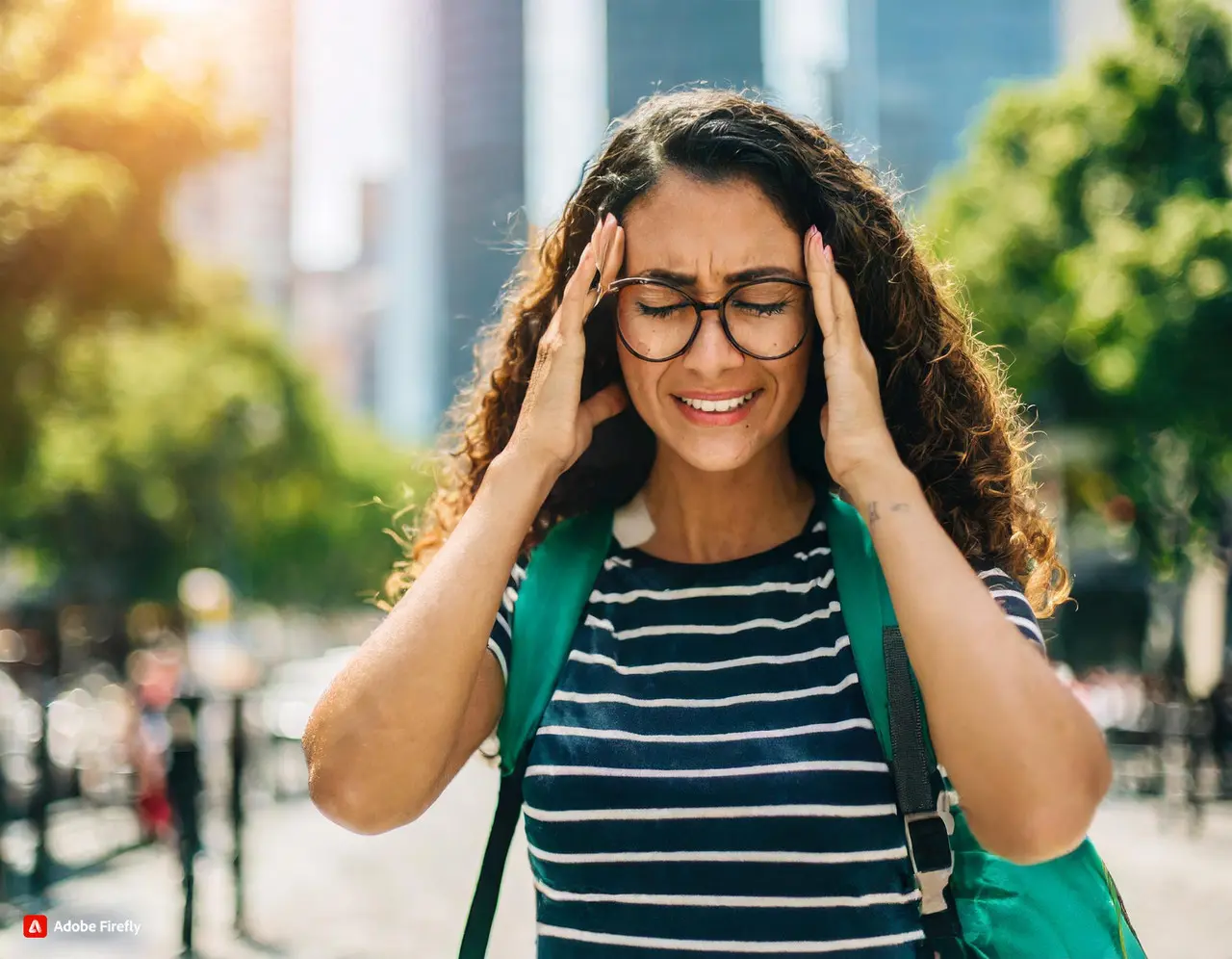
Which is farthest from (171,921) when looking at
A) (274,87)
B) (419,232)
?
(419,232)

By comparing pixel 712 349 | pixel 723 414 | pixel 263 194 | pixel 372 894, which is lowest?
pixel 372 894

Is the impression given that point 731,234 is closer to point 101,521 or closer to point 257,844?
point 257,844

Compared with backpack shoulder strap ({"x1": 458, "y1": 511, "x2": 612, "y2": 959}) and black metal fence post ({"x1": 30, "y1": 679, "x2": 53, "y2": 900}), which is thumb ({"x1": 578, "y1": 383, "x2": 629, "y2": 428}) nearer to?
backpack shoulder strap ({"x1": 458, "y1": 511, "x2": 612, "y2": 959})

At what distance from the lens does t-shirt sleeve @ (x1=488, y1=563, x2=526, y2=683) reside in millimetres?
2180

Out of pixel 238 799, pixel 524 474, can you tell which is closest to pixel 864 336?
pixel 524 474

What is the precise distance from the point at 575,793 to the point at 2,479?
12.6 meters

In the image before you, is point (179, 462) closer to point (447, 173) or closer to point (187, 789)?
point (187, 789)

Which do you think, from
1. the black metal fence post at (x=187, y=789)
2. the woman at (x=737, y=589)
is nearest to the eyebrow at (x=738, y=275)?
the woman at (x=737, y=589)

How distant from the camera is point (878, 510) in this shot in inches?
75.7

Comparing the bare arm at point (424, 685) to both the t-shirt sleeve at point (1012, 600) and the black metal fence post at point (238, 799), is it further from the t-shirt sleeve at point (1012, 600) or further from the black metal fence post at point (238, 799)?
the black metal fence post at point (238, 799)

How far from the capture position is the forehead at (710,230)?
2.13 m

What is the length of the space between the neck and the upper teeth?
19 cm

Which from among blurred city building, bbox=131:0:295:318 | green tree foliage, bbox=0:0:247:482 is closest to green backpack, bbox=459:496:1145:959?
green tree foliage, bbox=0:0:247:482

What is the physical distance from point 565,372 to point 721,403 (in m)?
0.27
